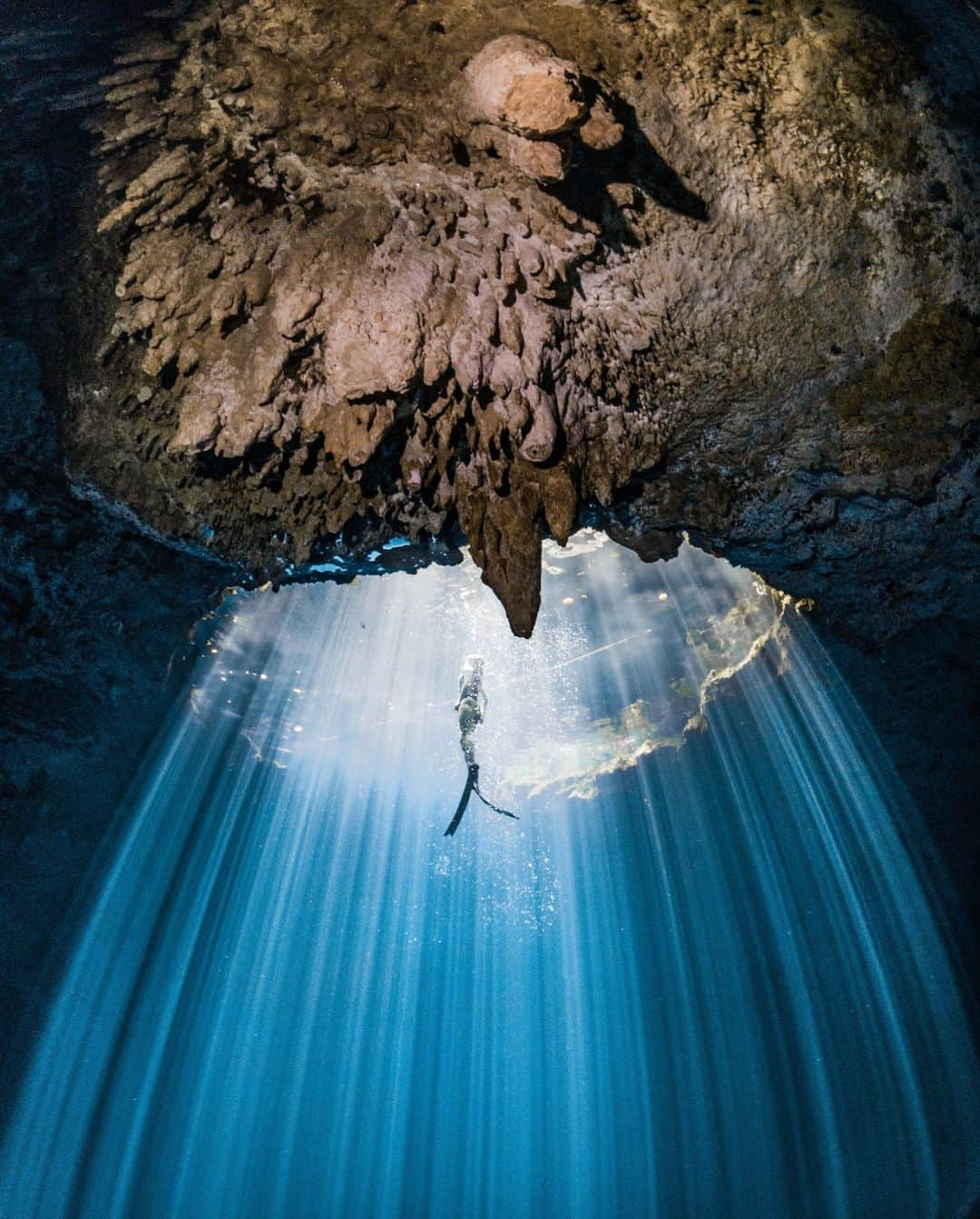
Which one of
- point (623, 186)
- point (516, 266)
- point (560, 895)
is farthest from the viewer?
point (560, 895)

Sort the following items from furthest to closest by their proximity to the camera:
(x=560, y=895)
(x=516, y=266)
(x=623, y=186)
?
(x=560, y=895), (x=516, y=266), (x=623, y=186)

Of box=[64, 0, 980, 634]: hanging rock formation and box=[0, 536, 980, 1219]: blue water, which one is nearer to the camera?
box=[64, 0, 980, 634]: hanging rock formation

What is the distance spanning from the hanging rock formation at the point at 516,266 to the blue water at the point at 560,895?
5.22m

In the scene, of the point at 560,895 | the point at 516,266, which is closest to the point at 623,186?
the point at 516,266

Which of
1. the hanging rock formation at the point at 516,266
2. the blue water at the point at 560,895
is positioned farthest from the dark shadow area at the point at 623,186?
the blue water at the point at 560,895

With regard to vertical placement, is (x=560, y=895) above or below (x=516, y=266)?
above

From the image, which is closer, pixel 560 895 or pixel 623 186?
pixel 623 186

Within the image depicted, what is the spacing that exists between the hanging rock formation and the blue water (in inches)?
206

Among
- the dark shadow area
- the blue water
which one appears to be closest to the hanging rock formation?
the dark shadow area

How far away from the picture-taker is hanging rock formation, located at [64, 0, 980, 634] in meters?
2.94

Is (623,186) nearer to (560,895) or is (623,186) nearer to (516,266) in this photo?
(516,266)

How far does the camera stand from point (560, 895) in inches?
1571

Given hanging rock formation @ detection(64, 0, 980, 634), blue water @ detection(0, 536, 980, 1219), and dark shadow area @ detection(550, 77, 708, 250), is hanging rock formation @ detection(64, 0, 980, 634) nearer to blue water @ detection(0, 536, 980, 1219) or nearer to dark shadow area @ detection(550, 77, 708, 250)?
dark shadow area @ detection(550, 77, 708, 250)

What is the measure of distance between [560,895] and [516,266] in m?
41.4
